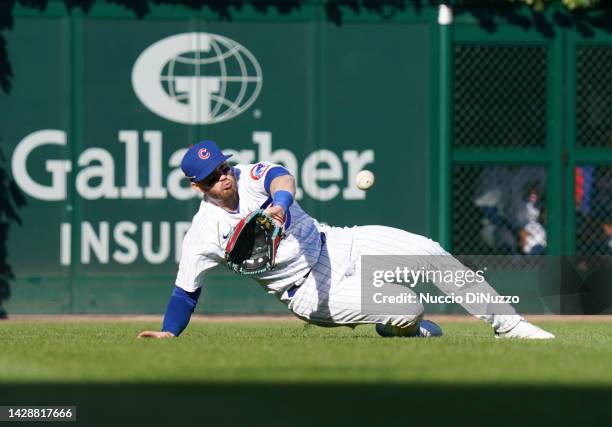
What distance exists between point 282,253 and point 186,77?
5.42m

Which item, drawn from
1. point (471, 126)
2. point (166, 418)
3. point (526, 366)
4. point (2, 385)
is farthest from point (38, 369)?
point (471, 126)

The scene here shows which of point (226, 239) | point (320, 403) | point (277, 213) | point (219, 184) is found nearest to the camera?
point (320, 403)

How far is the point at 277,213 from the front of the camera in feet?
25.0

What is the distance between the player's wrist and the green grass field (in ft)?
2.79

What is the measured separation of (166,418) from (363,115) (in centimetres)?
889

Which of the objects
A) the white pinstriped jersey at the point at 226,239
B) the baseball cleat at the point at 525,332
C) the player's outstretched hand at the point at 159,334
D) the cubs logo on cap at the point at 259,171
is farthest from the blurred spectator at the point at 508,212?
the player's outstretched hand at the point at 159,334

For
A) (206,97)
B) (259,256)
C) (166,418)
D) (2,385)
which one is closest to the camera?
(166,418)

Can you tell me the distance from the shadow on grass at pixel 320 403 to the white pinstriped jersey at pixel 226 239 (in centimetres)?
245

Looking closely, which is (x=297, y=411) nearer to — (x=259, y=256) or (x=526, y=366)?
(x=526, y=366)

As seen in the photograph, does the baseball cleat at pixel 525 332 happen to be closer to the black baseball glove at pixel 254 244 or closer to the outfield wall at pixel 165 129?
the black baseball glove at pixel 254 244

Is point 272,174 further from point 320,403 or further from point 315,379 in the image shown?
point 320,403

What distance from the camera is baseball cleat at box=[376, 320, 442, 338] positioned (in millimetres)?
8625

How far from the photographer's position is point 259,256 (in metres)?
7.98

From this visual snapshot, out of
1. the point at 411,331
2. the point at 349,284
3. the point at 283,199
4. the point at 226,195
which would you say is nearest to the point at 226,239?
the point at 226,195
